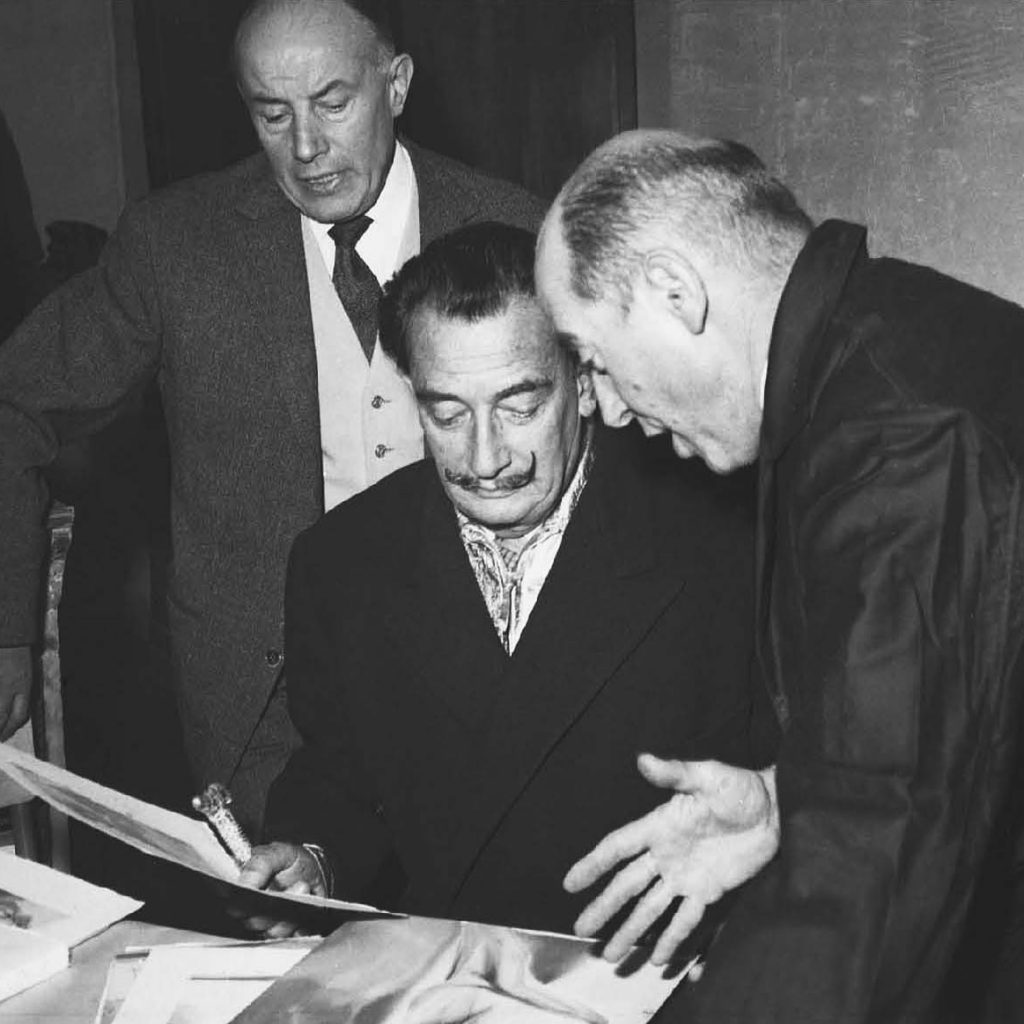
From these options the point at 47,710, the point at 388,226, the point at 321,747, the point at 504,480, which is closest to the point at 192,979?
the point at 321,747

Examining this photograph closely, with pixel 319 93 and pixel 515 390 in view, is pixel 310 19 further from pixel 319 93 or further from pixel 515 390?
pixel 515 390

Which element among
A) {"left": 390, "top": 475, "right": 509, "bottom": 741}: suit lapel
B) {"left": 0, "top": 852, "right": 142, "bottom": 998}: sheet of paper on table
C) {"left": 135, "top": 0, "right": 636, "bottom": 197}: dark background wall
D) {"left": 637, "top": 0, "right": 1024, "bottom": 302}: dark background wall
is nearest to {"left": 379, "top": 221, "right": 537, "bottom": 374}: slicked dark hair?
{"left": 390, "top": 475, "right": 509, "bottom": 741}: suit lapel

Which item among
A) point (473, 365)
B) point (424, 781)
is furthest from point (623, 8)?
point (424, 781)

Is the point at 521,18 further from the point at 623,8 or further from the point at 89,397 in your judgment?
the point at 89,397

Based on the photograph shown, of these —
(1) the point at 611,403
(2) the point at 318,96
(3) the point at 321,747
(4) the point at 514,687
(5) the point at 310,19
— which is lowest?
(3) the point at 321,747

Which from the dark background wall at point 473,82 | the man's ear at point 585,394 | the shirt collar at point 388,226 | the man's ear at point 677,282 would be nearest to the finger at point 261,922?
the man's ear at point 585,394

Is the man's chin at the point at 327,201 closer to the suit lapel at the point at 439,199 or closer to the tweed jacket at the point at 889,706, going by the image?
the suit lapel at the point at 439,199

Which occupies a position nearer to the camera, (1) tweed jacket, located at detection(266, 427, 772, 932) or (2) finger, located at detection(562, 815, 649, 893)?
(2) finger, located at detection(562, 815, 649, 893)

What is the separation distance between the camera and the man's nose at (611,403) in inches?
57.1

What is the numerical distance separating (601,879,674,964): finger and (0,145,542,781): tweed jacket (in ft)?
3.75

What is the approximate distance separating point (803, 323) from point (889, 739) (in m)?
0.35

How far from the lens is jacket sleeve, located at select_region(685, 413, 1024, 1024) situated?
3.42 ft

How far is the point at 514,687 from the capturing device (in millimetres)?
1857

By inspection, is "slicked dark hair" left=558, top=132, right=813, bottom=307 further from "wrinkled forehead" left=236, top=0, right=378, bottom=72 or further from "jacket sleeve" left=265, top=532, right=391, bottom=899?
"wrinkled forehead" left=236, top=0, right=378, bottom=72
